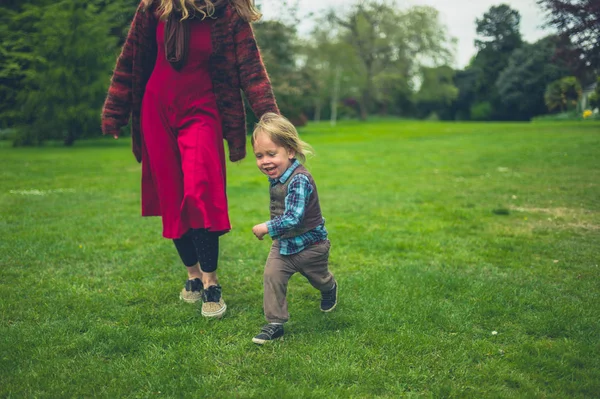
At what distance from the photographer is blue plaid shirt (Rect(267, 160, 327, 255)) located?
3068 millimetres

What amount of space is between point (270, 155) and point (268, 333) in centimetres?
115

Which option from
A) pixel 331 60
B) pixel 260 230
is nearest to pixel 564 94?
pixel 331 60

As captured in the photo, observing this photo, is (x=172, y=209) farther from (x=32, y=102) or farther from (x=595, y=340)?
(x=32, y=102)

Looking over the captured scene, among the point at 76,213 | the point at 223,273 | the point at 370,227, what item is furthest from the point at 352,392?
the point at 76,213

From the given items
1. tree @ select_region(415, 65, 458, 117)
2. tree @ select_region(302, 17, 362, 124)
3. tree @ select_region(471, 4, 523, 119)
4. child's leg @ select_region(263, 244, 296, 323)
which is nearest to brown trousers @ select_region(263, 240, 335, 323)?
child's leg @ select_region(263, 244, 296, 323)

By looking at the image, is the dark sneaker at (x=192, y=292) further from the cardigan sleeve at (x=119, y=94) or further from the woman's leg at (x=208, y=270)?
the cardigan sleeve at (x=119, y=94)

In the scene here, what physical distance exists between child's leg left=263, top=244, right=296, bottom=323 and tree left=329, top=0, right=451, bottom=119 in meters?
50.0

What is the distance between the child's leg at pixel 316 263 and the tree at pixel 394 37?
4975cm

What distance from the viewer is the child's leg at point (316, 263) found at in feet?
10.7

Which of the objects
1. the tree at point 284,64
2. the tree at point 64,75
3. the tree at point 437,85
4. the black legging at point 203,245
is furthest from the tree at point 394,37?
the black legging at point 203,245

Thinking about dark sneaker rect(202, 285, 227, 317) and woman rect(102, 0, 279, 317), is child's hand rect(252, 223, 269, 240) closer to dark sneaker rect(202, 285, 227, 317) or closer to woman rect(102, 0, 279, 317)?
woman rect(102, 0, 279, 317)

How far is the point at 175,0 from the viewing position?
3307 mm

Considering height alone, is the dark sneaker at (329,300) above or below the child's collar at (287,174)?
below

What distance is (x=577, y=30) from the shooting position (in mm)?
23656
